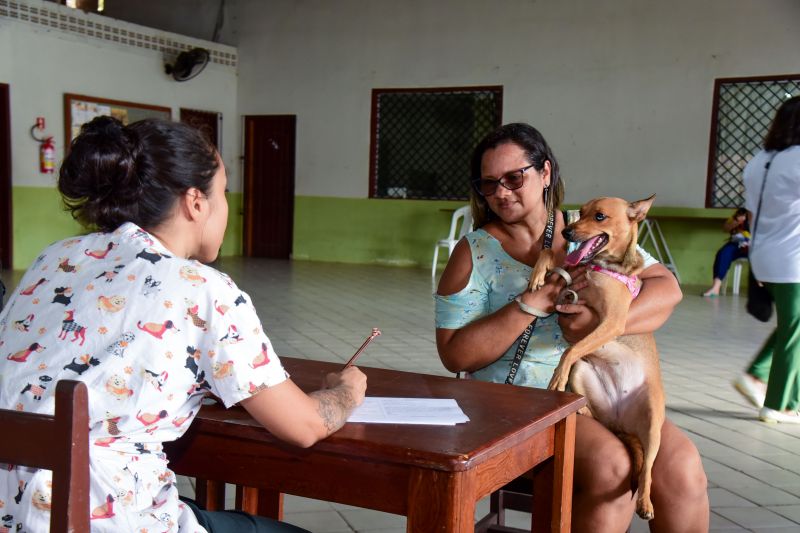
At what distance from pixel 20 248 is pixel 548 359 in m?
9.32

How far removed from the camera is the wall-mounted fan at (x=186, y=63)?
Answer: 11547 millimetres

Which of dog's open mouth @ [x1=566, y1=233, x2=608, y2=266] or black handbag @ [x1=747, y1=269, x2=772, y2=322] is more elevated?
dog's open mouth @ [x1=566, y1=233, x2=608, y2=266]

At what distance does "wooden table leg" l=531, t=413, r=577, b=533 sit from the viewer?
1.72m

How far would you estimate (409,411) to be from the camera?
1.58 m

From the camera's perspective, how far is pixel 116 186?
1407mm

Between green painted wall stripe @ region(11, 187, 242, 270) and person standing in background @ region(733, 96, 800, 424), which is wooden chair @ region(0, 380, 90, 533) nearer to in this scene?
person standing in background @ region(733, 96, 800, 424)

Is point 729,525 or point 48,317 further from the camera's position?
point 729,525

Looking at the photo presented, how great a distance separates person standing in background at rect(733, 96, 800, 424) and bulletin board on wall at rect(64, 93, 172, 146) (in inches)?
307

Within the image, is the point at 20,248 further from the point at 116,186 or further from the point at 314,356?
the point at 116,186

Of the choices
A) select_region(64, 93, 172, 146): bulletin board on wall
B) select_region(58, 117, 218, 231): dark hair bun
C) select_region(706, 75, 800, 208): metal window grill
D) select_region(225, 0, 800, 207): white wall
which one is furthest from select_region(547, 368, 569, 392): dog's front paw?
select_region(64, 93, 172, 146): bulletin board on wall

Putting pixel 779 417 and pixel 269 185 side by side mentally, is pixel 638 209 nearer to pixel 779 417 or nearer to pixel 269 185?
pixel 779 417

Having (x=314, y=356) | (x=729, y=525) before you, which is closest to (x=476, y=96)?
(x=314, y=356)

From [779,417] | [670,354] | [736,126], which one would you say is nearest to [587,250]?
[779,417]

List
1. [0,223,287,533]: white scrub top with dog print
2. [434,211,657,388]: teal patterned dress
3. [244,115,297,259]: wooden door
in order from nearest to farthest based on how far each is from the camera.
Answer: [0,223,287,533]: white scrub top with dog print < [434,211,657,388]: teal patterned dress < [244,115,297,259]: wooden door
